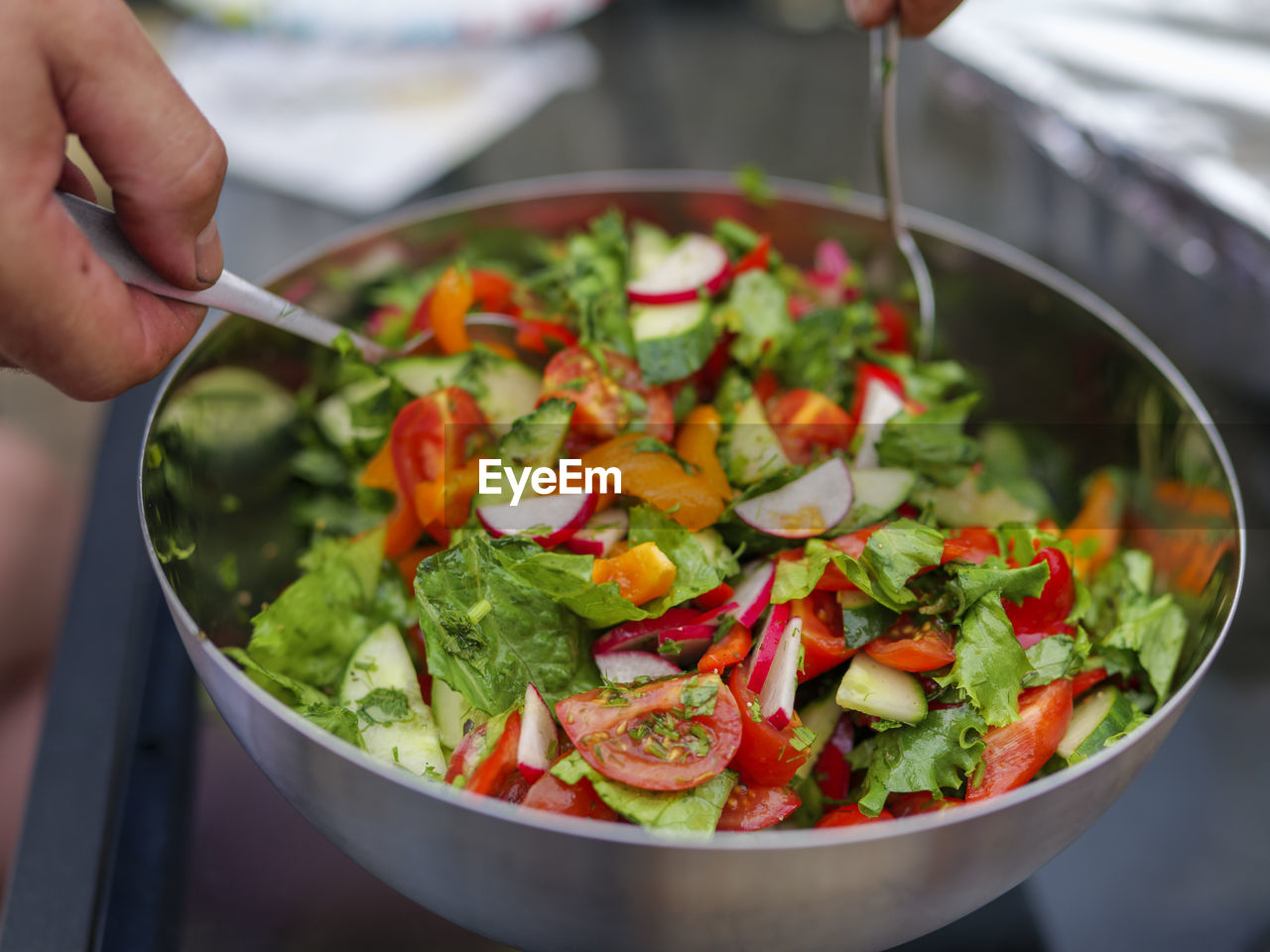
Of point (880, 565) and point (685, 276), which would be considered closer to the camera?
point (880, 565)

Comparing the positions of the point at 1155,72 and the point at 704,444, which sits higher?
the point at 1155,72

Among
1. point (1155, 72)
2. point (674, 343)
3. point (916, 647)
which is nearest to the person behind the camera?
point (916, 647)

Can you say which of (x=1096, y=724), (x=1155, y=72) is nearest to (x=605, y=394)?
(x=1096, y=724)

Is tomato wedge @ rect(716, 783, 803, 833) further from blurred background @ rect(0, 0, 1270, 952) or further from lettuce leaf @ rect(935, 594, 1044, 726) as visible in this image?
blurred background @ rect(0, 0, 1270, 952)

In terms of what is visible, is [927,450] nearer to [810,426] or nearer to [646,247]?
[810,426]

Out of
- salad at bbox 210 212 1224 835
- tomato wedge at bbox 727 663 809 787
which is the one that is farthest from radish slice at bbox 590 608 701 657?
tomato wedge at bbox 727 663 809 787

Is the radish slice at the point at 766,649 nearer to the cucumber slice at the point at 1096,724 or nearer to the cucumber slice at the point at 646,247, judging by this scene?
the cucumber slice at the point at 1096,724
